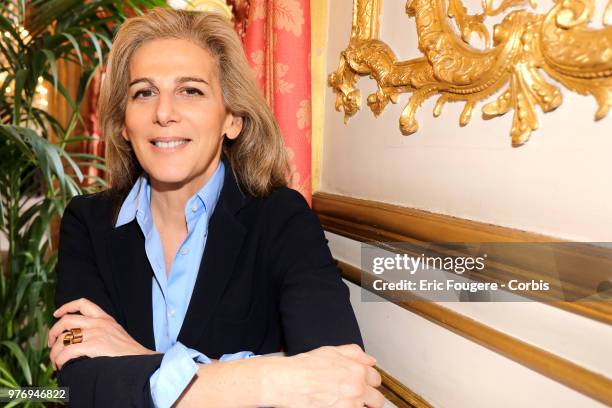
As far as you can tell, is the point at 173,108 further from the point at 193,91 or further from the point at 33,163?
the point at 33,163

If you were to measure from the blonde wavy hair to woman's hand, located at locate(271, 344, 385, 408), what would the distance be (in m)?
0.54

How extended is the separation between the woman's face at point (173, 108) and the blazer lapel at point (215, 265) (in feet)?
0.43

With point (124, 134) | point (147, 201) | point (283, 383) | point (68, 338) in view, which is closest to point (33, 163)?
point (124, 134)

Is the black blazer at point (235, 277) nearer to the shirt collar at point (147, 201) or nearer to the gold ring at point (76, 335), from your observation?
the shirt collar at point (147, 201)

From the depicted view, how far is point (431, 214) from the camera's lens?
1.14 metres

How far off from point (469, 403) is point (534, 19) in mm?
708

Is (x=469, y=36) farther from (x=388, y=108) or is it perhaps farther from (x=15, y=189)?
(x=15, y=189)

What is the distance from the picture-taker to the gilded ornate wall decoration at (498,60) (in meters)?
0.78

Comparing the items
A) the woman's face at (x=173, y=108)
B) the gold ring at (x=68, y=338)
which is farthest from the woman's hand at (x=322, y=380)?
the woman's face at (x=173, y=108)

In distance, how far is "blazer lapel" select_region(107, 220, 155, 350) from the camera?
4.27 ft

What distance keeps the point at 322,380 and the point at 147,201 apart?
730 mm

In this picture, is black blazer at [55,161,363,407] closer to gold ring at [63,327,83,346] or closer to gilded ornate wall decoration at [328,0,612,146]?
gold ring at [63,327,83,346]

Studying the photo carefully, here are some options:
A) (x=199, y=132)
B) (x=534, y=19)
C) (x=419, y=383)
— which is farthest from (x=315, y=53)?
(x=419, y=383)

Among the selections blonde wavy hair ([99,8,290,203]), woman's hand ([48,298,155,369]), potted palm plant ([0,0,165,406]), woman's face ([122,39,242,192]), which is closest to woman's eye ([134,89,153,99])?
woman's face ([122,39,242,192])
